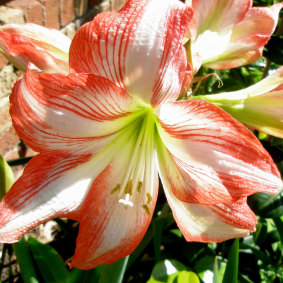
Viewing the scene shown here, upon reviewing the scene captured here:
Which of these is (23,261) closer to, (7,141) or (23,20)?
(7,141)

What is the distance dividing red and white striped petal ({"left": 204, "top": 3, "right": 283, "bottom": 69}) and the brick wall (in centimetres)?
69

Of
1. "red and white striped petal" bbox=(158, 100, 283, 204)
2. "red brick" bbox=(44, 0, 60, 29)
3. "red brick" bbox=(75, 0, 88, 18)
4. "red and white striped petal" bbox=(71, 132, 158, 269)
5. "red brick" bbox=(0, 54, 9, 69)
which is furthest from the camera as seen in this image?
"red brick" bbox=(75, 0, 88, 18)

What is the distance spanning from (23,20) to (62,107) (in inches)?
30.4

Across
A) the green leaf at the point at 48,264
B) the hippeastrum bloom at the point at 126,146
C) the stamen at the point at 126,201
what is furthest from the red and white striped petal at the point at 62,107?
the green leaf at the point at 48,264

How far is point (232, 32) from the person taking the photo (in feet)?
2.35

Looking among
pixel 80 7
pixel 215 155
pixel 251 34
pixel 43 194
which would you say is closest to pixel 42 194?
pixel 43 194

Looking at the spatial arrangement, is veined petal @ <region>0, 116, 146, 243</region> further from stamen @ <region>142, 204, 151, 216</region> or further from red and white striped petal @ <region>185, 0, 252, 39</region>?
red and white striped petal @ <region>185, 0, 252, 39</region>

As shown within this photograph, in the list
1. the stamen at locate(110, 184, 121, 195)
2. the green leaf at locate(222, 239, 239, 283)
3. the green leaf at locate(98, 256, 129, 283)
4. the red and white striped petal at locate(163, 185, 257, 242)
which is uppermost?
the stamen at locate(110, 184, 121, 195)

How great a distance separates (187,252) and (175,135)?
30.0 inches

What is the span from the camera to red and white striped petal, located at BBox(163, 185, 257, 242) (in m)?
0.55

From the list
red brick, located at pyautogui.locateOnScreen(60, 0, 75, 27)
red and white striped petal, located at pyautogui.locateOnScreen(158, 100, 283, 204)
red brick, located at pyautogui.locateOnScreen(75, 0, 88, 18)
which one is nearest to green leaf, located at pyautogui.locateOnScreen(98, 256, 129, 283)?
red and white striped petal, located at pyautogui.locateOnScreen(158, 100, 283, 204)

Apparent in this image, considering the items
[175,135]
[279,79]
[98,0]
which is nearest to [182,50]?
[175,135]

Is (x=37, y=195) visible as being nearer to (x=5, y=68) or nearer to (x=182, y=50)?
(x=182, y=50)

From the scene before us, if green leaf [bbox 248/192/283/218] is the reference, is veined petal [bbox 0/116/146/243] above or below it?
above
